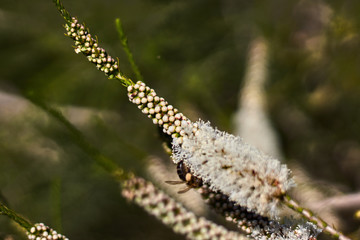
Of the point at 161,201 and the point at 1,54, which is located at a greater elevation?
the point at 1,54

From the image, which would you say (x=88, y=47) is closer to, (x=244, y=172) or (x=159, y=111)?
(x=159, y=111)

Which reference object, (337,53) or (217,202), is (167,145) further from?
(337,53)

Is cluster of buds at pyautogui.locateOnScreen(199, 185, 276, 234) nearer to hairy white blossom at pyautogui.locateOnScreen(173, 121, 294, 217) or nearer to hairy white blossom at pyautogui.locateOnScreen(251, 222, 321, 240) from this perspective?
hairy white blossom at pyautogui.locateOnScreen(251, 222, 321, 240)

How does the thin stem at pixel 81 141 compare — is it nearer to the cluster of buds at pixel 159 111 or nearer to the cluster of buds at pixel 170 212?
the cluster of buds at pixel 170 212

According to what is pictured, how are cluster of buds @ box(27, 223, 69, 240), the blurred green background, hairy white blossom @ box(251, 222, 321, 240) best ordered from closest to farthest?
hairy white blossom @ box(251, 222, 321, 240) → cluster of buds @ box(27, 223, 69, 240) → the blurred green background

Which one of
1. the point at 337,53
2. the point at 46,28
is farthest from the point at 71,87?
the point at 337,53

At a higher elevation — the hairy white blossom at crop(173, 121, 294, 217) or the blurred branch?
the blurred branch

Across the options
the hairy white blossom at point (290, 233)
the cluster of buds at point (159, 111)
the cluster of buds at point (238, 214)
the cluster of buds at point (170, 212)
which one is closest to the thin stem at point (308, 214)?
the hairy white blossom at point (290, 233)

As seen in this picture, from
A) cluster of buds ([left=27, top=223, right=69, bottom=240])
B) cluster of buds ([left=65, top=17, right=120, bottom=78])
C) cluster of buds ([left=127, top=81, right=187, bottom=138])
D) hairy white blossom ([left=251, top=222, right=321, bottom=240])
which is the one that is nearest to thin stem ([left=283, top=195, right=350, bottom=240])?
hairy white blossom ([left=251, top=222, right=321, bottom=240])
